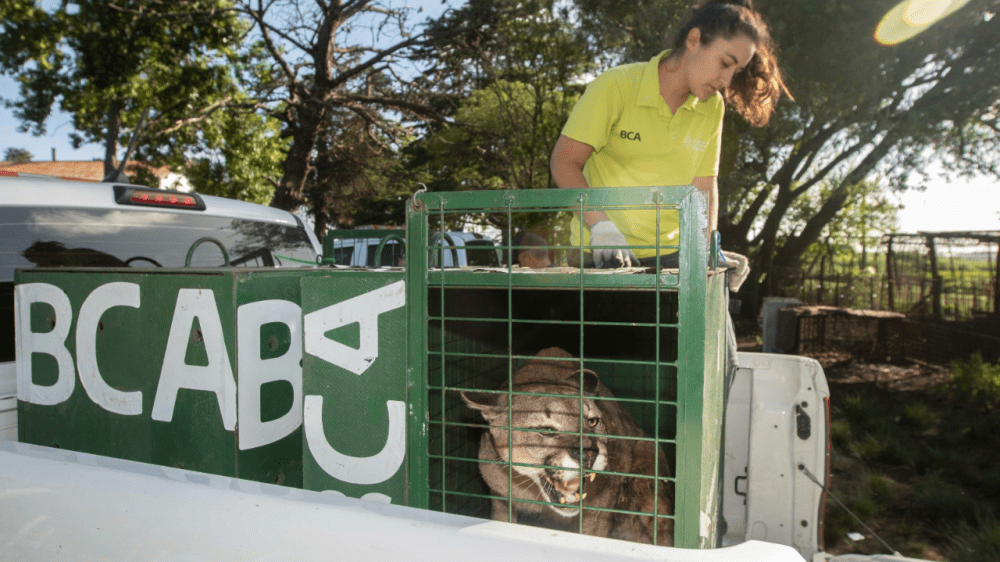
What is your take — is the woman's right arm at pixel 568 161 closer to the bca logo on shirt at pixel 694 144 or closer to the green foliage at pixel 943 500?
the bca logo on shirt at pixel 694 144

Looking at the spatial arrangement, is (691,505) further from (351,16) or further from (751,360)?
(351,16)

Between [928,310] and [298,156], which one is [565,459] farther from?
[298,156]

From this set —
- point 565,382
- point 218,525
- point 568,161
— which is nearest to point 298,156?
point 568,161

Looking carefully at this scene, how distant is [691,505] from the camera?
1.48 meters

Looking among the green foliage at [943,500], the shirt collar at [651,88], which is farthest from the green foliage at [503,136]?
the shirt collar at [651,88]

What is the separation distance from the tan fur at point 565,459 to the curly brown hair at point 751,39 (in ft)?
4.66

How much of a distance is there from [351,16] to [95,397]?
14.8 metres

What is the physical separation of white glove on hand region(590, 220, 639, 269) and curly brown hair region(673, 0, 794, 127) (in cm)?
99

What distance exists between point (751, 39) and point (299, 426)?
224 centimetres

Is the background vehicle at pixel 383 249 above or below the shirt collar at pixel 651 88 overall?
below

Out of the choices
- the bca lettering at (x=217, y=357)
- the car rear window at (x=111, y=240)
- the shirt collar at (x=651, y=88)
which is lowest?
the bca lettering at (x=217, y=357)

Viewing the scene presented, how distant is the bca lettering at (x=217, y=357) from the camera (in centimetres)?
178

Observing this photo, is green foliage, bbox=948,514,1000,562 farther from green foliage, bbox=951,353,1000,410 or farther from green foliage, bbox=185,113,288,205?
green foliage, bbox=185,113,288,205

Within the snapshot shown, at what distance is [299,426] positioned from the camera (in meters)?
2.16
